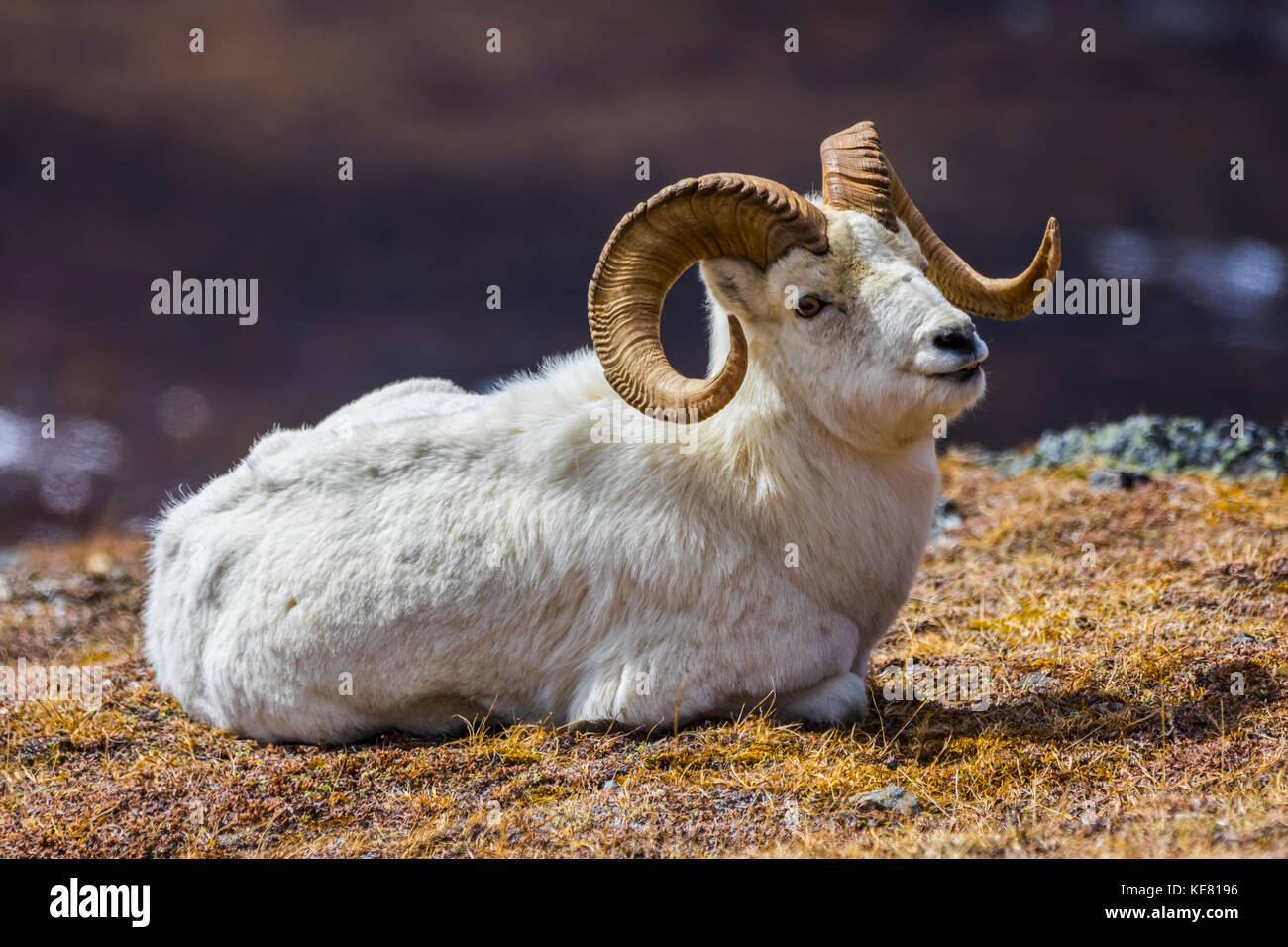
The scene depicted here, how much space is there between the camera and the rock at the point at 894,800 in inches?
193

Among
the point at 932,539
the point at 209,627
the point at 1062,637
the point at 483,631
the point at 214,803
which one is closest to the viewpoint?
the point at 214,803

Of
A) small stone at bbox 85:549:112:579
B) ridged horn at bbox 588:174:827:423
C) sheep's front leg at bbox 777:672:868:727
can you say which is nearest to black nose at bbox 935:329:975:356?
ridged horn at bbox 588:174:827:423

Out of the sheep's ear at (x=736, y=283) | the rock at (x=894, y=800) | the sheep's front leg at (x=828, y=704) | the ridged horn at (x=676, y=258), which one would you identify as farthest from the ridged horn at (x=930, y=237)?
the rock at (x=894, y=800)

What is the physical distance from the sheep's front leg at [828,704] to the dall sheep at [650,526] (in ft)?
0.04

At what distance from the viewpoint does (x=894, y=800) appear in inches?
195

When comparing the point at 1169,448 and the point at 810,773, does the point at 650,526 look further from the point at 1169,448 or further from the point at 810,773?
the point at 1169,448

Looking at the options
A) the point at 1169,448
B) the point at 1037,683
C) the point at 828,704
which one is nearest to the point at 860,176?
the point at 828,704

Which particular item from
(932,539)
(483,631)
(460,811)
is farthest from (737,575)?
(932,539)

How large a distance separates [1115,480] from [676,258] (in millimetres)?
7225

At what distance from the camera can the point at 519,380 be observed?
6672mm

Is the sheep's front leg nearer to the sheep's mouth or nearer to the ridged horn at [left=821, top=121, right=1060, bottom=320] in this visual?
the sheep's mouth

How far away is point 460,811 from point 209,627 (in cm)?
200
